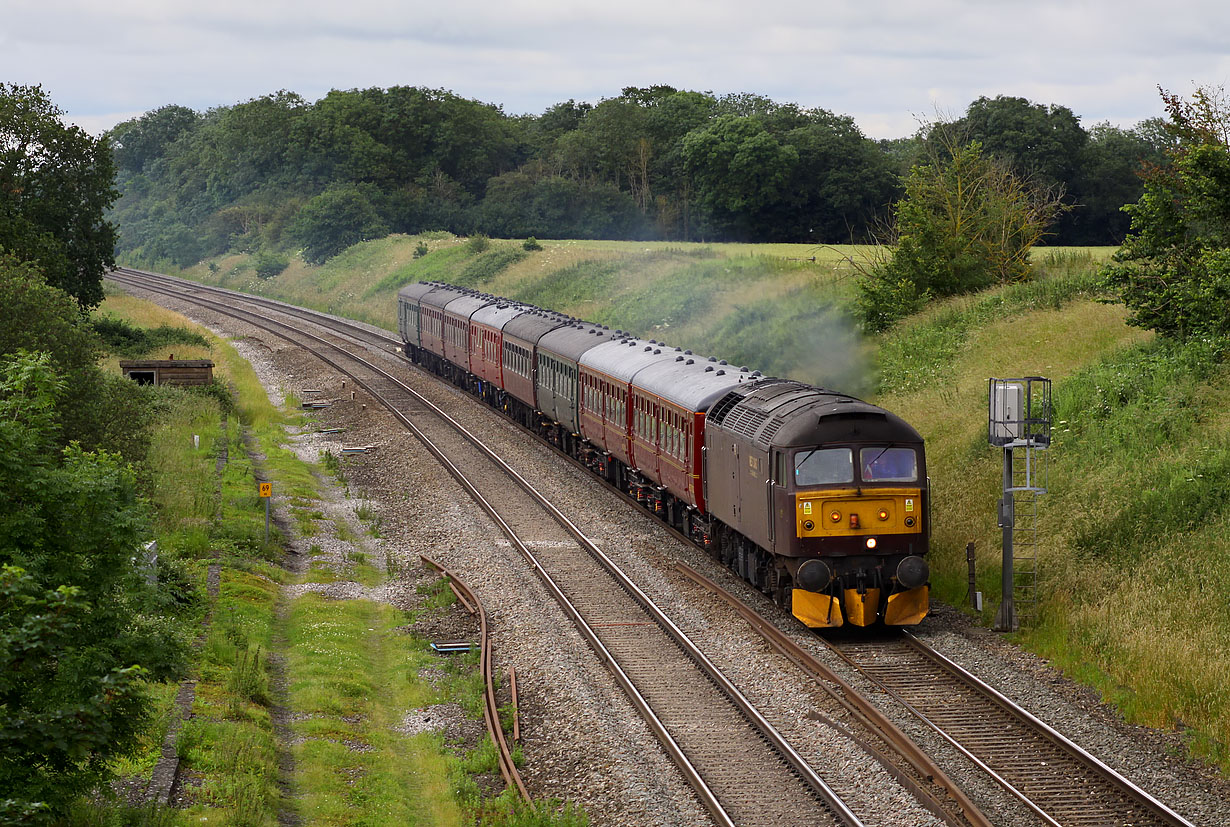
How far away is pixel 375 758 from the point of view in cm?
1502

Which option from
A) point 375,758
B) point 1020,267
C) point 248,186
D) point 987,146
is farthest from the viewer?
point 248,186

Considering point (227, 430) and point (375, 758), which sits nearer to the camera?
point (375, 758)

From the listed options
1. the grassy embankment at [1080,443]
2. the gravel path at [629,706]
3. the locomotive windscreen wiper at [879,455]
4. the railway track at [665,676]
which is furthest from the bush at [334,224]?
the locomotive windscreen wiper at [879,455]

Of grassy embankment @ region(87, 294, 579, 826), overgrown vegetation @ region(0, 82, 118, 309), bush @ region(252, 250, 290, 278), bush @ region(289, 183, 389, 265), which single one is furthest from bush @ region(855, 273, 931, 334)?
bush @ region(252, 250, 290, 278)

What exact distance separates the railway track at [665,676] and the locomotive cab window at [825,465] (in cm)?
296

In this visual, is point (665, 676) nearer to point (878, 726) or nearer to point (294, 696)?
point (878, 726)

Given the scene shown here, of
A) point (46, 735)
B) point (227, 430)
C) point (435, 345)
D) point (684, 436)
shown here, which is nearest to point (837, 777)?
point (46, 735)

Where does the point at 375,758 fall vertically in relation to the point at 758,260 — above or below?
below

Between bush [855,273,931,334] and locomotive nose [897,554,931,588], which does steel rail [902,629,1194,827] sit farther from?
bush [855,273,931,334]

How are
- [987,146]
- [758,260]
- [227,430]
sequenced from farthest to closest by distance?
[987,146], [758,260], [227,430]

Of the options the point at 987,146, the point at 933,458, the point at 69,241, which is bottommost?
the point at 933,458

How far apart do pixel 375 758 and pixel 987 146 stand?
205ft

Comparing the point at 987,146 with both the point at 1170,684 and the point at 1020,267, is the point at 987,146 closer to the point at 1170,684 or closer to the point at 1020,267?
the point at 1020,267

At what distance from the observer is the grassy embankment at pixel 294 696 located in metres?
13.4
